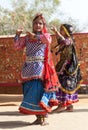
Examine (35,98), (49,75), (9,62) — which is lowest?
(9,62)

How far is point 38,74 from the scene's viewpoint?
7.61 meters

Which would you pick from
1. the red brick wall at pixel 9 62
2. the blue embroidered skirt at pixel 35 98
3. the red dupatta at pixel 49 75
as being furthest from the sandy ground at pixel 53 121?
the red brick wall at pixel 9 62

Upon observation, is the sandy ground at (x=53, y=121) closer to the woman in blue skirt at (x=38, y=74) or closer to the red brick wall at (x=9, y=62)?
the woman in blue skirt at (x=38, y=74)

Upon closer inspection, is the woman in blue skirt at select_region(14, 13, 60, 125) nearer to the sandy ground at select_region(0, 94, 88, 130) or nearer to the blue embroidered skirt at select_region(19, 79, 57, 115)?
the blue embroidered skirt at select_region(19, 79, 57, 115)

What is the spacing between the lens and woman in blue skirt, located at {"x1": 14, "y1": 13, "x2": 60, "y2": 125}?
762 cm

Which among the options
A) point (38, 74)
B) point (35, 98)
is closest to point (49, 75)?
point (38, 74)

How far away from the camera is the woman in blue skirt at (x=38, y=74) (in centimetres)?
762

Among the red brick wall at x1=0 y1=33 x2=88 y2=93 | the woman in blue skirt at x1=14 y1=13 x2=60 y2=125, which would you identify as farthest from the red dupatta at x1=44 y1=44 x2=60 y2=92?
the red brick wall at x1=0 y1=33 x2=88 y2=93

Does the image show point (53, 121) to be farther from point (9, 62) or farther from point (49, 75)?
point (9, 62)

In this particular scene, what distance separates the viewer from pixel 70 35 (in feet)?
31.9

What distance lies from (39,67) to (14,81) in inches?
310

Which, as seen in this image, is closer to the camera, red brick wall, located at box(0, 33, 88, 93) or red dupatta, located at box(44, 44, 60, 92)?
red dupatta, located at box(44, 44, 60, 92)

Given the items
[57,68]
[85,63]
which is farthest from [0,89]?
[57,68]

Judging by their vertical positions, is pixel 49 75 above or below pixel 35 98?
above
